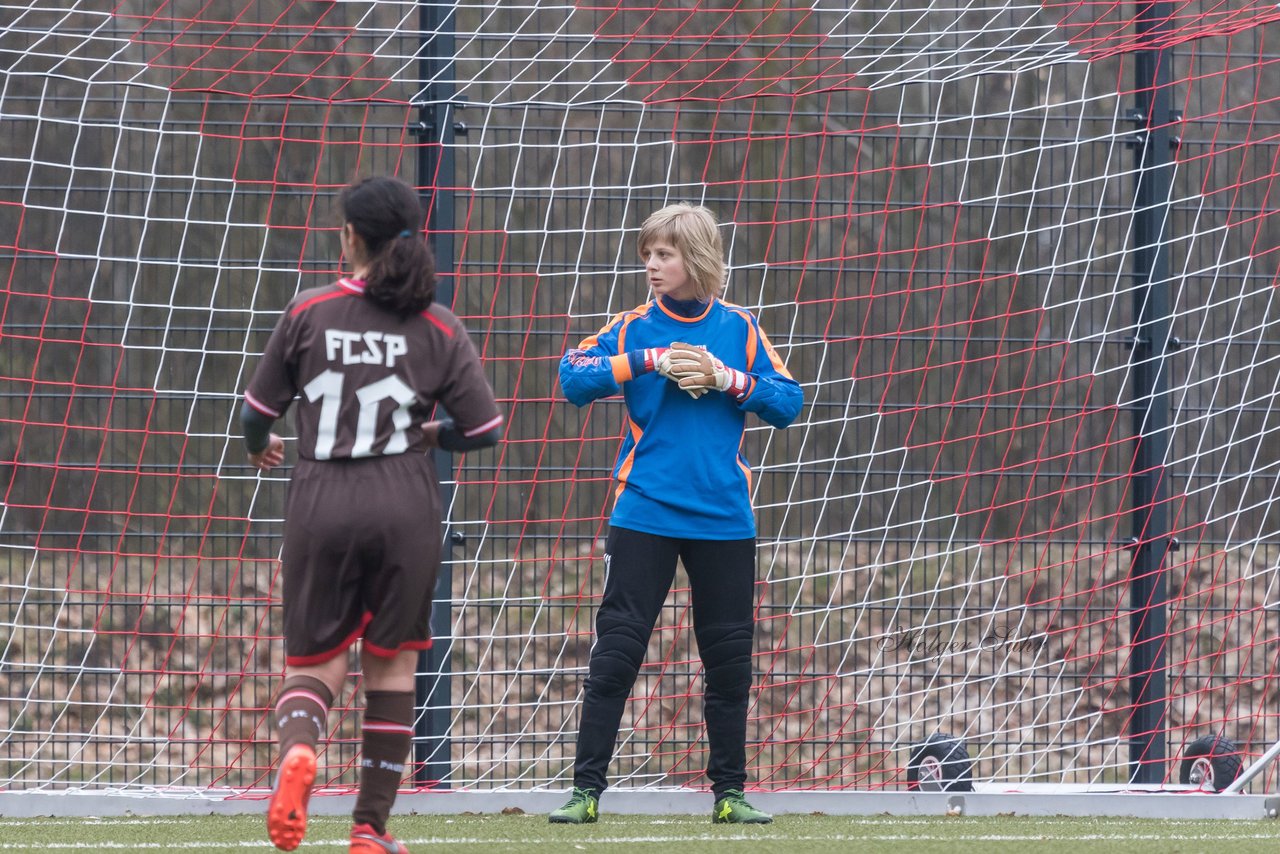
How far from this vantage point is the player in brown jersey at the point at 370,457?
3260mm

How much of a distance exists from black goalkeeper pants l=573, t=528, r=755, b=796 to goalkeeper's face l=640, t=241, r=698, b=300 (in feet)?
2.25

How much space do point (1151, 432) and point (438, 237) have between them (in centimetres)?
267

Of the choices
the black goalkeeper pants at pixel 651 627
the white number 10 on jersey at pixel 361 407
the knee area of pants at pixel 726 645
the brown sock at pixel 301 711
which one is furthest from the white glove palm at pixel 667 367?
the brown sock at pixel 301 711

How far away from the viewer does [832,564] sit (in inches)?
278

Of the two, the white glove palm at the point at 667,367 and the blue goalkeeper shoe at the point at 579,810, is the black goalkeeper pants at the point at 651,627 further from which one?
the white glove palm at the point at 667,367

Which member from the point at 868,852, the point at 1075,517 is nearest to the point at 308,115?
the point at 1075,517

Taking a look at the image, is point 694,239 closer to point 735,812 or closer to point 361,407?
point 361,407

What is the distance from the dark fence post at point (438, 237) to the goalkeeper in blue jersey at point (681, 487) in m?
1.15

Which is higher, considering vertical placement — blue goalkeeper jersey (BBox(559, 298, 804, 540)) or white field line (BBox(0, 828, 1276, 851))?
blue goalkeeper jersey (BBox(559, 298, 804, 540))

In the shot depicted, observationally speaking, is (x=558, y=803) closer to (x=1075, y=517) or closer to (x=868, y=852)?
(x=868, y=852)

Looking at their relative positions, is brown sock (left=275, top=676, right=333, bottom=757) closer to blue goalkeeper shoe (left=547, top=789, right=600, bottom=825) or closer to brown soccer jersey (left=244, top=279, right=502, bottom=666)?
brown soccer jersey (left=244, top=279, right=502, bottom=666)

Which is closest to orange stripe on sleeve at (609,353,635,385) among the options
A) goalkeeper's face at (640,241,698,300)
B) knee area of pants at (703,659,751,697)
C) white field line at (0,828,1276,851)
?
goalkeeper's face at (640,241,698,300)

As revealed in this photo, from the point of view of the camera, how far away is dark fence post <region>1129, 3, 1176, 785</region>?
18.8 feet

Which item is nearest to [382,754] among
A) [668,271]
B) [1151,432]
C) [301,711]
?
[301,711]
